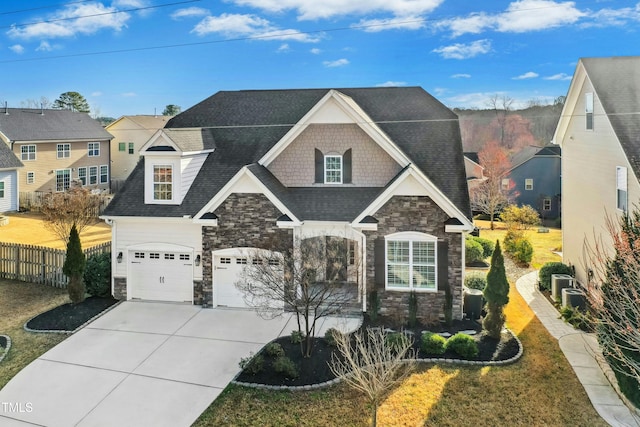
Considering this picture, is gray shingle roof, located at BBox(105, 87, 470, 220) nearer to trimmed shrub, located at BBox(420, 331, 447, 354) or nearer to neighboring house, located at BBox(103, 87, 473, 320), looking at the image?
neighboring house, located at BBox(103, 87, 473, 320)

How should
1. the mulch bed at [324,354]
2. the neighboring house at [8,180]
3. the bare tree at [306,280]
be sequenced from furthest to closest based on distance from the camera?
1. the neighboring house at [8,180]
2. the bare tree at [306,280]
3. the mulch bed at [324,354]

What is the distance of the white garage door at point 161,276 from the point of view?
17688 mm

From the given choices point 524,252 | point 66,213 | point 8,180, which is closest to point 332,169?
point 524,252

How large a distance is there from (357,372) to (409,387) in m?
3.32

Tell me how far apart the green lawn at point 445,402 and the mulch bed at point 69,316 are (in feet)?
25.0

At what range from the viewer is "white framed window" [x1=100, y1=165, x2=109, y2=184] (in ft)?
160

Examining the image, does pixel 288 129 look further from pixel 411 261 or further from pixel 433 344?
pixel 433 344

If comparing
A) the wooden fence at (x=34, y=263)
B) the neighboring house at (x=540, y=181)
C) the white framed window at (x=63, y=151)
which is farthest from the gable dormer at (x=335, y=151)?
the white framed window at (x=63, y=151)

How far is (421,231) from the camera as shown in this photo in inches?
612

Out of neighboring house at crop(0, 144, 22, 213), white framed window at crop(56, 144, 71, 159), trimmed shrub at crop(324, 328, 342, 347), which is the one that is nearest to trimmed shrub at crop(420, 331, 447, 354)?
Result: trimmed shrub at crop(324, 328, 342, 347)

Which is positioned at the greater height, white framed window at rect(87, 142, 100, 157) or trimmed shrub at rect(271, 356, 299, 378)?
white framed window at rect(87, 142, 100, 157)

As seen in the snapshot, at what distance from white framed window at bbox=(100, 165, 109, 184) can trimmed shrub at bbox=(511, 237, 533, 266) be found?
140 feet

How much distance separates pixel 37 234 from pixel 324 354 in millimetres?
25317

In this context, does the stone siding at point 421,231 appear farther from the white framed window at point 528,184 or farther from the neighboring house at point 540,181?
the white framed window at point 528,184
